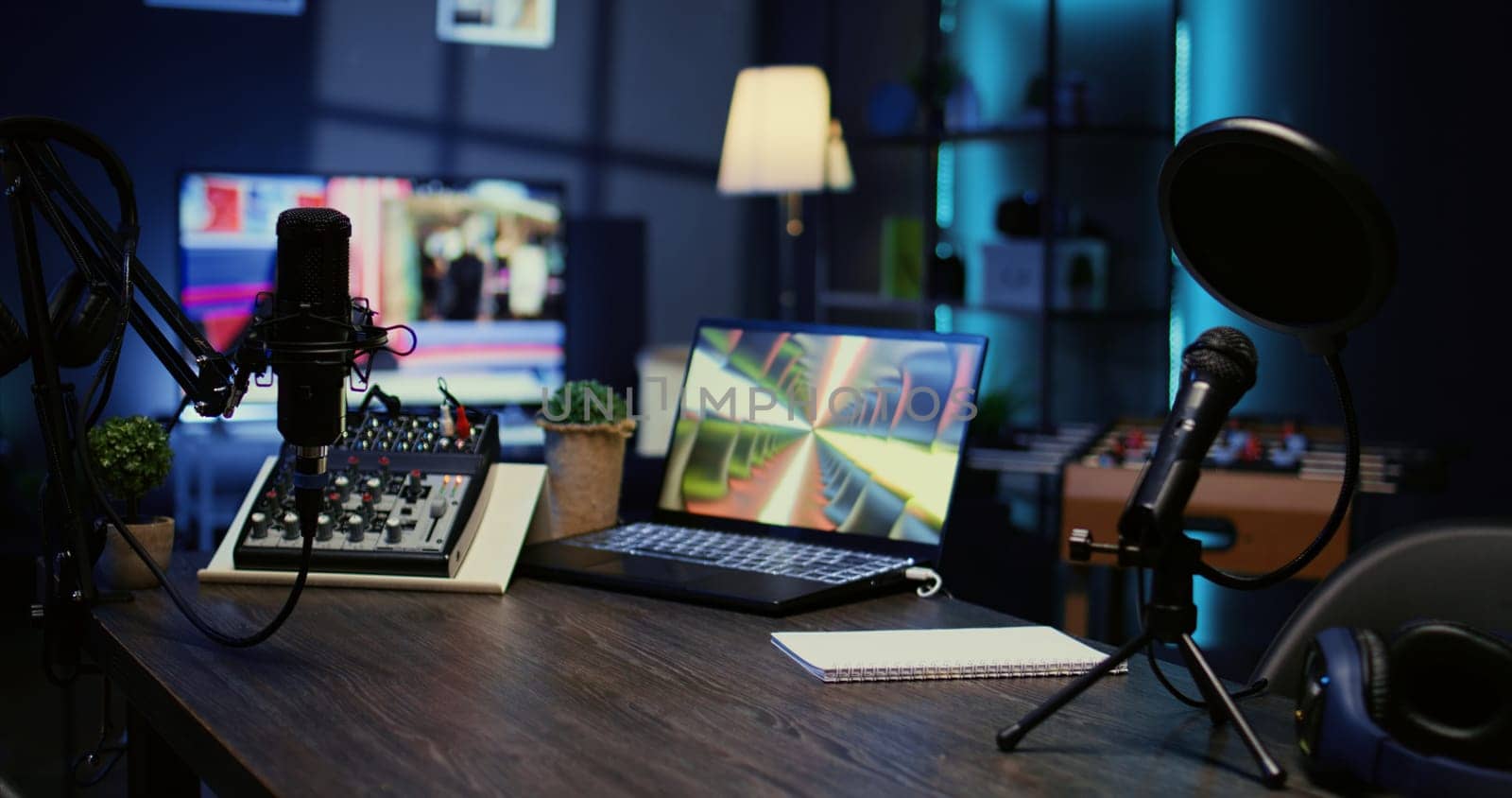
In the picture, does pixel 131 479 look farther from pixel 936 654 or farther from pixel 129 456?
pixel 936 654

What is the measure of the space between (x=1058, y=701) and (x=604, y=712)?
0.35 metres

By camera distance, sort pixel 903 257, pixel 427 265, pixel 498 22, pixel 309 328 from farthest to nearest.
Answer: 1. pixel 498 22
2. pixel 903 257
3. pixel 427 265
4. pixel 309 328

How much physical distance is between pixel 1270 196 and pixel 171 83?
4652 mm

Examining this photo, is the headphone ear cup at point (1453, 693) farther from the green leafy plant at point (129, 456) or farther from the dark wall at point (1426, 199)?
the dark wall at point (1426, 199)

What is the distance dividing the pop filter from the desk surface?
1.07 feet

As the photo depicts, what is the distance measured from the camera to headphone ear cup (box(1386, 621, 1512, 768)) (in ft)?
3.23

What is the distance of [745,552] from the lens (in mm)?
1700

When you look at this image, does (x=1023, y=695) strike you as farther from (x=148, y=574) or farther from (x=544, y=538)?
(x=148, y=574)

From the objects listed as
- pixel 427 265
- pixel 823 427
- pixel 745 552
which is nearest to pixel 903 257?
pixel 427 265

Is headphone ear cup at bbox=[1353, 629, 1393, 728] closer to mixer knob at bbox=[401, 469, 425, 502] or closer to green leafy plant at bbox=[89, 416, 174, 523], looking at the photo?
mixer knob at bbox=[401, 469, 425, 502]

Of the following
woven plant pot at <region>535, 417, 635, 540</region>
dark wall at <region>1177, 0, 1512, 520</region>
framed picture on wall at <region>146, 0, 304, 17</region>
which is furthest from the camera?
framed picture on wall at <region>146, 0, 304, 17</region>

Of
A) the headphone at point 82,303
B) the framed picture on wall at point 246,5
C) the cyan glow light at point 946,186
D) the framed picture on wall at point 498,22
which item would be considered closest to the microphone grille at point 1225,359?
the headphone at point 82,303

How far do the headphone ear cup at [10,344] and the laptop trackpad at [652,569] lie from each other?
59 centimetres

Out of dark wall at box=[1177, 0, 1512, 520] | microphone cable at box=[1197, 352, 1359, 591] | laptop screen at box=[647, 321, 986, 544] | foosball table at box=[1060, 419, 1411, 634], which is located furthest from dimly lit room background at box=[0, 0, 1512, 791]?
microphone cable at box=[1197, 352, 1359, 591]
